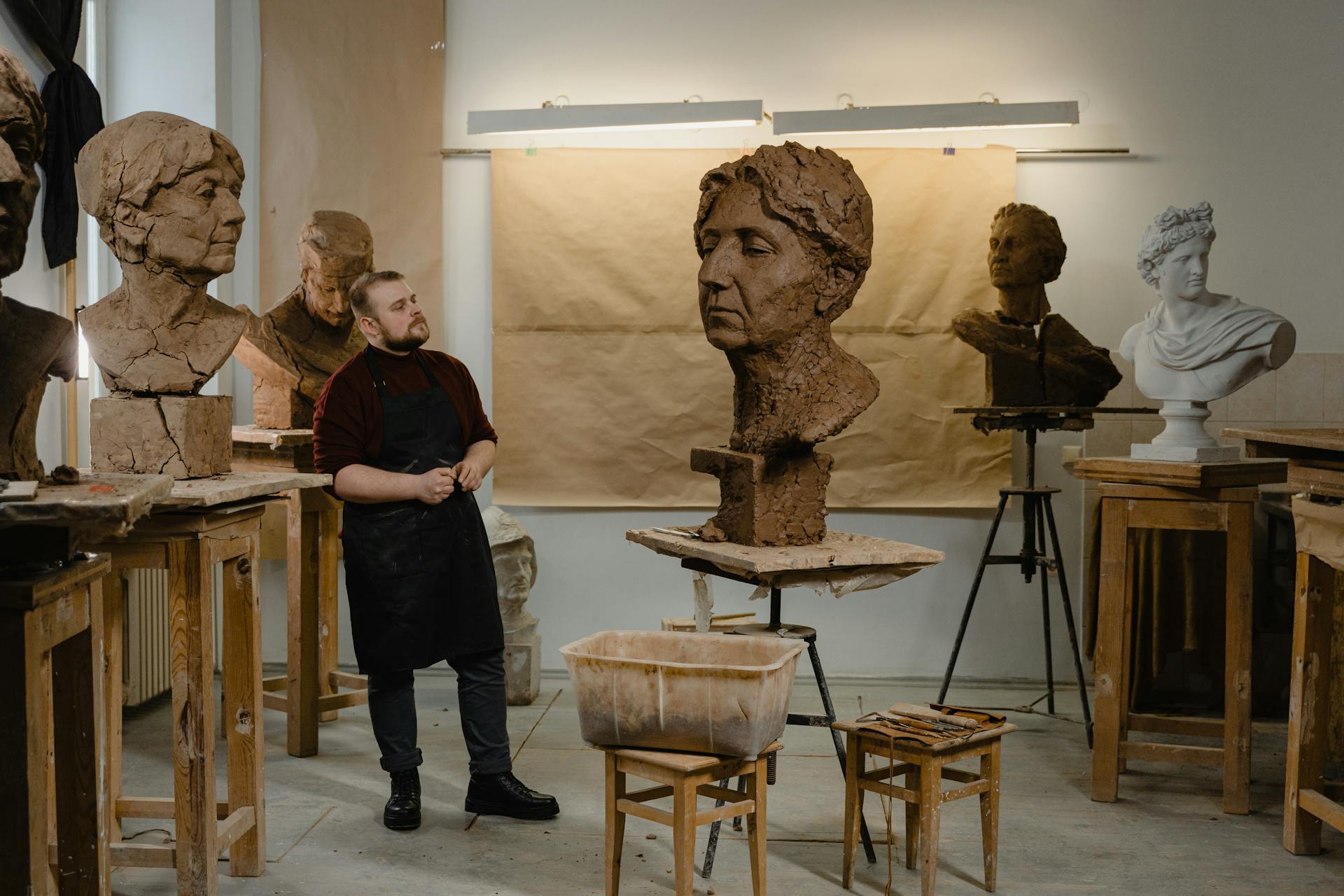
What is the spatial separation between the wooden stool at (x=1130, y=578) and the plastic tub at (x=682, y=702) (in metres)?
1.65

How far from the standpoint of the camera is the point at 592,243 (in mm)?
5586

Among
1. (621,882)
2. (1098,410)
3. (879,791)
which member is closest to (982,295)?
(1098,410)

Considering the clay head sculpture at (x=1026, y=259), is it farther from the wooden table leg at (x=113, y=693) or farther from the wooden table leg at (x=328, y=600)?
the wooden table leg at (x=113, y=693)

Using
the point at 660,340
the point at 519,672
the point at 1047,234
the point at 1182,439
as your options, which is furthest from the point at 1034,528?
the point at 519,672

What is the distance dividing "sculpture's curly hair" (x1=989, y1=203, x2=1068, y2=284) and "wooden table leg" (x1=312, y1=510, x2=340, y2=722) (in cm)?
316

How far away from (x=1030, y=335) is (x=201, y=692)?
3.53m

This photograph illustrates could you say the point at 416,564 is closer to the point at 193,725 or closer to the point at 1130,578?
the point at 193,725

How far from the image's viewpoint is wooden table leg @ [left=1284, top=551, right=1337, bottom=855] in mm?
3604

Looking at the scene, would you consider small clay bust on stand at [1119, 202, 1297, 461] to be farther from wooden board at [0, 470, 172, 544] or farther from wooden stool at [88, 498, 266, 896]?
wooden board at [0, 470, 172, 544]

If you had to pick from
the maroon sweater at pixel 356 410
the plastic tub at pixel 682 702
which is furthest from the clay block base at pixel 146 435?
the plastic tub at pixel 682 702

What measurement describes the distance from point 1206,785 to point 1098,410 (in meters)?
1.47

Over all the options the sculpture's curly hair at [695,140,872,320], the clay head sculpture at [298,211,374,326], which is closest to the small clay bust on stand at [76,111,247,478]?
the clay head sculpture at [298,211,374,326]

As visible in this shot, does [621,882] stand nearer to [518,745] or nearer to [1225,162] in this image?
[518,745]

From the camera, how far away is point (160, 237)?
10.4 ft
